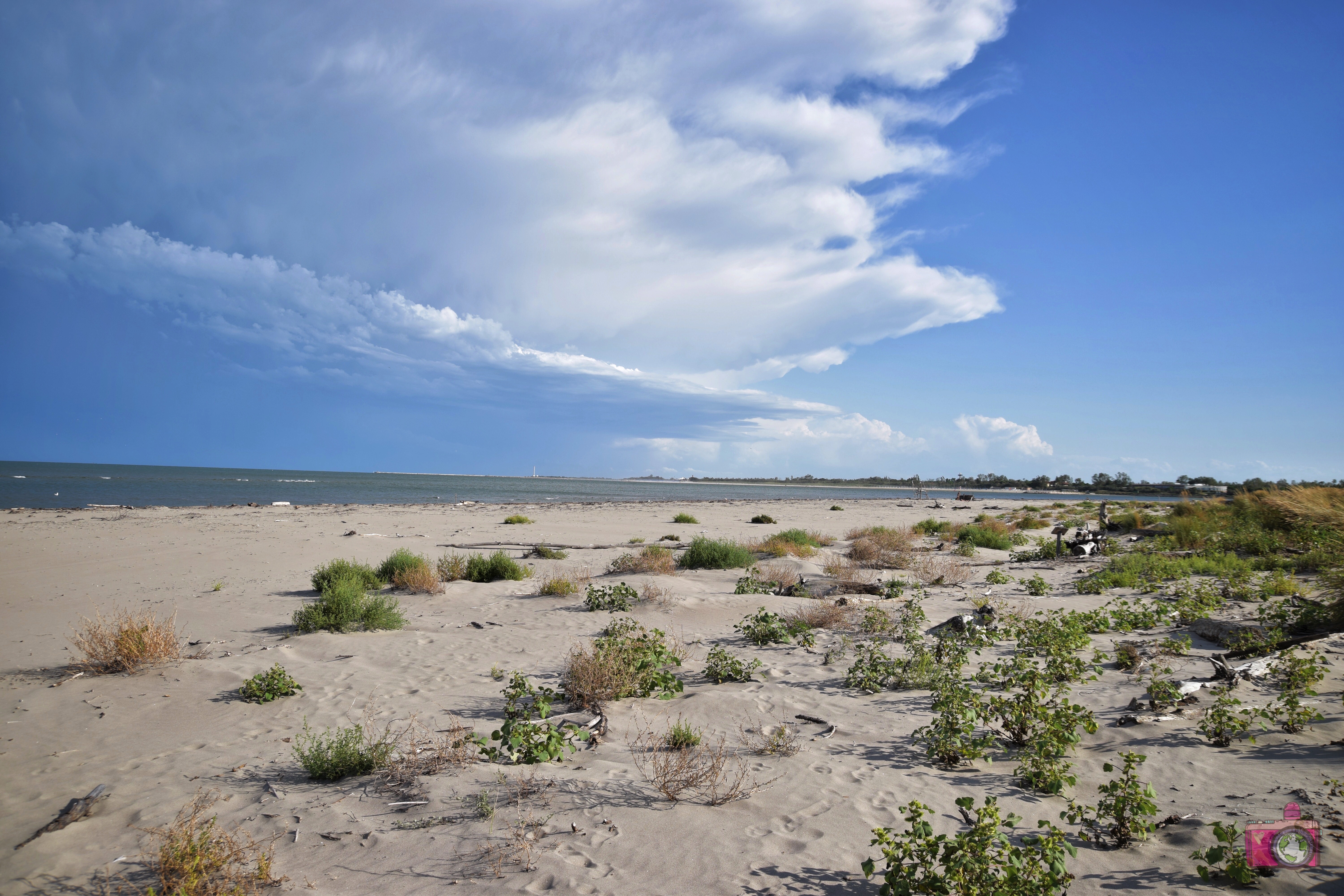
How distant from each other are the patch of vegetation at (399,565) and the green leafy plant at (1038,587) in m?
13.3

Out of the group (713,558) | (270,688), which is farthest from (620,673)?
(713,558)

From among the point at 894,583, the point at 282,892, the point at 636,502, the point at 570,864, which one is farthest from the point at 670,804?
the point at 636,502

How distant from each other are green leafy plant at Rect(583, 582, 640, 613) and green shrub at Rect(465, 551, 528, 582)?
10.9ft

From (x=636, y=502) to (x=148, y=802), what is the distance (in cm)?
5158

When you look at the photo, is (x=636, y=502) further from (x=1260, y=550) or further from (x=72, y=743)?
(x=72, y=743)

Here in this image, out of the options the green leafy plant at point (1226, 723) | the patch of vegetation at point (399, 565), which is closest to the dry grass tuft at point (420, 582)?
the patch of vegetation at point (399, 565)

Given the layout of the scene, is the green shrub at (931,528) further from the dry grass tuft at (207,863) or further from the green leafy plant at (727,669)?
the dry grass tuft at (207,863)

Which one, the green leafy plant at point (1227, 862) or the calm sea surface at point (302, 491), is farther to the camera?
the calm sea surface at point (302, 491)

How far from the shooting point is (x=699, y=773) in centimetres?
488

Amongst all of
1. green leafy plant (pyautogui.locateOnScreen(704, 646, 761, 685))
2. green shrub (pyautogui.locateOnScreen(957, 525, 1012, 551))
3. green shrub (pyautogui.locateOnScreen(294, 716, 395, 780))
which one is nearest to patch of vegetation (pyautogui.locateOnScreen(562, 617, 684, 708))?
green leafy plant (pyautogui.locateOnScreen(704, 646, 761, 685))

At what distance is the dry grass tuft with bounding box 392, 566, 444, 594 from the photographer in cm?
1376

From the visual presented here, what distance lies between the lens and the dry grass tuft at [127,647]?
827cm

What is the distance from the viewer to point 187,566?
1653 cm

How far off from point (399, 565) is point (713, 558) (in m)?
8.17
